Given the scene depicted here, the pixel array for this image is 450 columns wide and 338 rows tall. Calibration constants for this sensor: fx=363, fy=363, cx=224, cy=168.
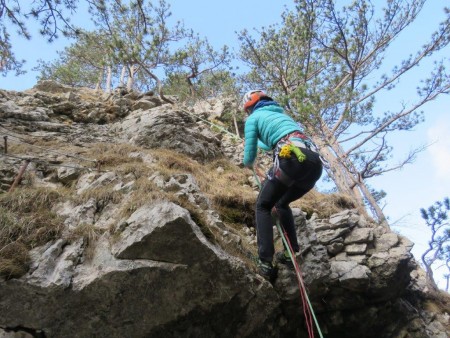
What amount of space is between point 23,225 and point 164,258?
1666 millimetres

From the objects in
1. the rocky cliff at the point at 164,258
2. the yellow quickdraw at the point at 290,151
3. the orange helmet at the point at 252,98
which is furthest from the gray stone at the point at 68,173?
the yellow quickdraw at the point at 290,151

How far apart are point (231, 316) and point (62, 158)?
4.36 m

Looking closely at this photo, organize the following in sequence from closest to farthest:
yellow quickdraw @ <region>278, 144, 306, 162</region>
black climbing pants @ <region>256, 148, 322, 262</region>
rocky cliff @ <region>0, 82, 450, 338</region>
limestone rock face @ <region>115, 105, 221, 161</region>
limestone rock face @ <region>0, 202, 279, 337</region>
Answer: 1. limestone rock face @ <region>0, 202, 279, 337</region>
2. rocky cliff @ <region>0, 82, 450, 338</region>
3. yellow quickdraw @ <region>278, 144, 306, 162</region>
4. black climbing pants @ <region>256, 148, 322, 262</region>
5. limestone rock face @ <region>115, 105, 221, 161</region>

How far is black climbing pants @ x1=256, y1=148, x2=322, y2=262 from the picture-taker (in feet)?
13.5

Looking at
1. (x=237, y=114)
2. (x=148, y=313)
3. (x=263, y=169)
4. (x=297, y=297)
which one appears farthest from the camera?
(x=237, y=114)

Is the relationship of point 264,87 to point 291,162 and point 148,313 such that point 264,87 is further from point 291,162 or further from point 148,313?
point 148,313

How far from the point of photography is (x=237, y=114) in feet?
47.9

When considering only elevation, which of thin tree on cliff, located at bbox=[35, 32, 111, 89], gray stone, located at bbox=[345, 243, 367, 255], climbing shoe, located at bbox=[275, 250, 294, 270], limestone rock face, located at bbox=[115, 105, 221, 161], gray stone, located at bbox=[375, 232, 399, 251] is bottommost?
climbing shoe, located at bbox=[275, 250, 294, 270]

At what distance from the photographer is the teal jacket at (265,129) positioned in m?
4.42

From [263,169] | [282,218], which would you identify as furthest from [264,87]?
[282,218]

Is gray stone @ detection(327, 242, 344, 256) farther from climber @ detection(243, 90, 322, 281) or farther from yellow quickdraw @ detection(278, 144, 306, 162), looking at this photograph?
yellow quickdraw @ detection(278, 144, 306, 162)

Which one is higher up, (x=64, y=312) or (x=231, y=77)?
(x=231, y=77)

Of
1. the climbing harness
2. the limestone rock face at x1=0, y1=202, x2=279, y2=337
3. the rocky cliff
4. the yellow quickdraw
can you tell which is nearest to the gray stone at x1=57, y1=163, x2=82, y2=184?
the rocky cliff

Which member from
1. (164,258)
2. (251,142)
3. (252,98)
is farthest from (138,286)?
(252,98)
